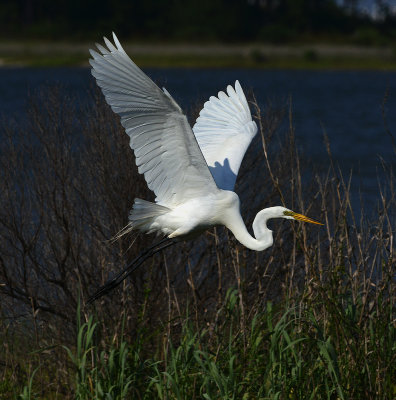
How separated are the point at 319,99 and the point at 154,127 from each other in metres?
25.7

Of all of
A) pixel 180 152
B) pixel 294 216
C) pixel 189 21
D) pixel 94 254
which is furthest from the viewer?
pixel 189 21

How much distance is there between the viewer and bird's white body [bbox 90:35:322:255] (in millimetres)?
4465

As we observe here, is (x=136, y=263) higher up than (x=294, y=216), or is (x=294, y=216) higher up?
(x=294, y=216)

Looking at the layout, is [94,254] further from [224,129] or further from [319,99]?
[319,99]

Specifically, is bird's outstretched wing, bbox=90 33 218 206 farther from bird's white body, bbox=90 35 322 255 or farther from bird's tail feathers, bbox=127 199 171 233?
bird's tail feathers, bbox=127 199 171 233

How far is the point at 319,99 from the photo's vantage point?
29.8 meters

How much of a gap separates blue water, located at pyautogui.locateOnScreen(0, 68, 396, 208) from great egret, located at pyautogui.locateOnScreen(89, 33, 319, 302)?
0.76 m

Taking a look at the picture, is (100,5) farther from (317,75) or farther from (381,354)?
(381,354)

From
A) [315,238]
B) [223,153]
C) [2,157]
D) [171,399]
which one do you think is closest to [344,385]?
[171,399]

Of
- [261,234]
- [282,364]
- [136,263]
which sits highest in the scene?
[261,234]

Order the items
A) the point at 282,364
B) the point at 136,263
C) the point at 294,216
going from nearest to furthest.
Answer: the point at 282,364 < the point at 294,216 < the point at 136,263

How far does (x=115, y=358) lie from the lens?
4652mm

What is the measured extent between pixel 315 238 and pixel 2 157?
7.88 ft

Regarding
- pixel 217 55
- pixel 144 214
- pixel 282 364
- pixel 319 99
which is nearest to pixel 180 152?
pixel 144 214
